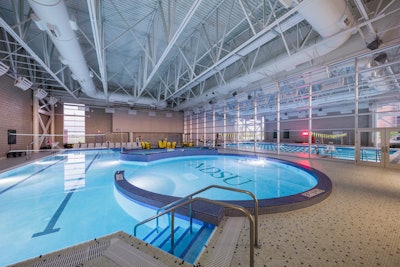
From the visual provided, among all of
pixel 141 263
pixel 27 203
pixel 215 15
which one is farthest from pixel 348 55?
pixel 27 203

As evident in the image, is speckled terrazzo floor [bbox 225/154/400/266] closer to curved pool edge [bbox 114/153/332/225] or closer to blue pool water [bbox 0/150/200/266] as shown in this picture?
curved pool edge [bbox 114/153/332/225]

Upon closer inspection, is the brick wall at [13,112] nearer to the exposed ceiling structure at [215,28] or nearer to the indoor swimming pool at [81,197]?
the exposed ceiling structure at [215,28]

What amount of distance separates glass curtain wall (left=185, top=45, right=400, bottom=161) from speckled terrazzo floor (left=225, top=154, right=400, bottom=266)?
4454 millimetres

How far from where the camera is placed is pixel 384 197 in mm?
3287

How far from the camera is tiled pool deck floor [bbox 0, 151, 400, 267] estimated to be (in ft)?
5.31

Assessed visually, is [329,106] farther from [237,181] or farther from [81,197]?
[81,197]

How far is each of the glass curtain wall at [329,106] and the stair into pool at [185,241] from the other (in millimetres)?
6847

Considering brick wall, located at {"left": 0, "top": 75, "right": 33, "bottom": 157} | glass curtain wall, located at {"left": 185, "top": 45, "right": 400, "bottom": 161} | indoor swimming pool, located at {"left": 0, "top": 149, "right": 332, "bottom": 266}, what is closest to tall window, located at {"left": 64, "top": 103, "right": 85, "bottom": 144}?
brick wall, located at {"left": 0, "top": 75, "right": 33, "bottom": 157}

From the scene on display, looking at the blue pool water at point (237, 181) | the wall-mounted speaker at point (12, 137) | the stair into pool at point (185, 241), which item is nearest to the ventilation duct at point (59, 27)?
the blue pool water at point (237, 181)

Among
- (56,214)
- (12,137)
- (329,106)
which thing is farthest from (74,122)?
(329,106)

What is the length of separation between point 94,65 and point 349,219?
1332 cm

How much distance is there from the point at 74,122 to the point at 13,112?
6.83 metres

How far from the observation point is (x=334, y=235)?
2.05 meters

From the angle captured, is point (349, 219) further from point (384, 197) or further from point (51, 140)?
point (51, 140)
